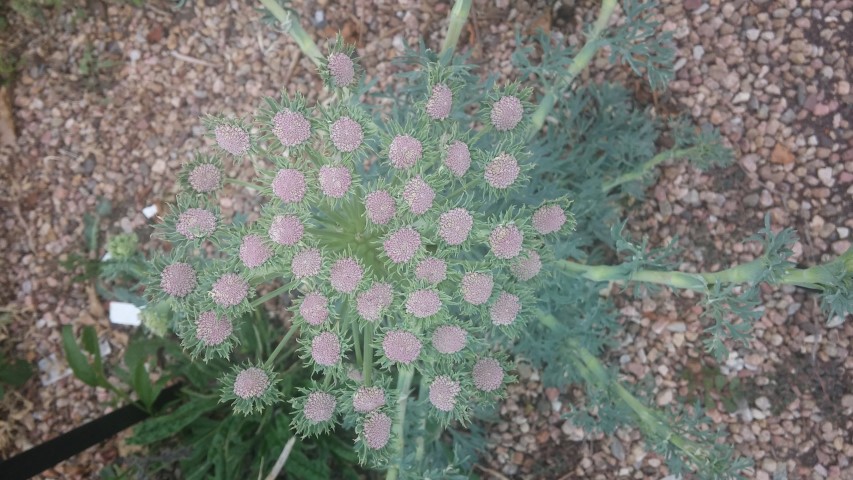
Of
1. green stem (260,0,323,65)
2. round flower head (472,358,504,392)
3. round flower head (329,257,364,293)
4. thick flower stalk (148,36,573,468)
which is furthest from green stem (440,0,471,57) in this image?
round flower head (472,358,504,392)

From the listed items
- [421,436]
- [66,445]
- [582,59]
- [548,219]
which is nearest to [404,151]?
[548,219]

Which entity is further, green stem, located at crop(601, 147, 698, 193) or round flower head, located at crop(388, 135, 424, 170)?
green stem, located at crop(601, 147, 698, 193)

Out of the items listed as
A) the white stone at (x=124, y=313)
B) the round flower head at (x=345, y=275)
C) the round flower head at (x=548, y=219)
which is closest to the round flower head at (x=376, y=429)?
the round flower head at (x=345, y=275)

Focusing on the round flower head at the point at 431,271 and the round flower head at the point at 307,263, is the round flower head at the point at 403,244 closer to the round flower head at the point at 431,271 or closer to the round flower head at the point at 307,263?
the round flower head at the point at 431,271

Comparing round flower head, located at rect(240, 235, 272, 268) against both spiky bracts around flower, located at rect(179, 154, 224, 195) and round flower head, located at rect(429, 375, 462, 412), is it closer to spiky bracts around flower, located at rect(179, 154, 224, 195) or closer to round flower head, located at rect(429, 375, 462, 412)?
spiky bracts around flower, located at rect(179, 154, 224, 195)

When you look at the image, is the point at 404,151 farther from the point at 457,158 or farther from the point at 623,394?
the point at 623,394

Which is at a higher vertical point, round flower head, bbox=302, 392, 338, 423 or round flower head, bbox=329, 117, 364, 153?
round flower head, bbox=329, 117, 364, 153
